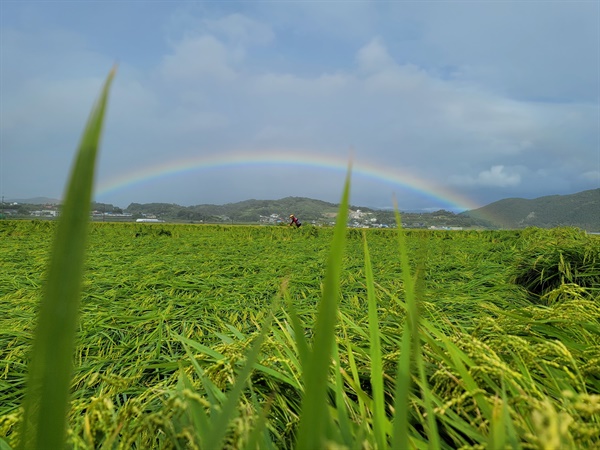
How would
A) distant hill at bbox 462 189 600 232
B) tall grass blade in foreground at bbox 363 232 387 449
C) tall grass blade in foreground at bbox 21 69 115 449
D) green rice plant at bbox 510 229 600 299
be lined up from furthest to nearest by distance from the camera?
distant hill at bbox 462 189 600 232, green rice plant at bbox 510 229 600 299, tall grass blade in foreground at bbox 363 232 387 449, tall grass blade in foreground at bbox 21 69 115 449

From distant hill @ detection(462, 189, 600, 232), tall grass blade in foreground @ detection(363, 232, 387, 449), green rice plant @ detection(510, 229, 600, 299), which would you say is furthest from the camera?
distant hill @ detection(462, 189, 600, 232)

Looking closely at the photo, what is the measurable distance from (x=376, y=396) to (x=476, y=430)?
0.86ft

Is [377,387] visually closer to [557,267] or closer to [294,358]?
[294,358]

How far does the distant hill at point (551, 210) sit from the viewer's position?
64.3 meters

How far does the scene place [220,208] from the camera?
95.5 metres

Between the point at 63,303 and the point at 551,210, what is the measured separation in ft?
269

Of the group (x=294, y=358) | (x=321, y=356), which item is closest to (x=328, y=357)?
(x=321, y=356)

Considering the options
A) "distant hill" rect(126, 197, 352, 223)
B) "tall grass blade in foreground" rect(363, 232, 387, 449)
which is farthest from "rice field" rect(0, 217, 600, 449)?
"distant hill" rect(126, 197, 352, 223)

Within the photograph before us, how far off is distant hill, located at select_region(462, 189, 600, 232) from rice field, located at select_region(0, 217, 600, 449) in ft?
Answer: 211

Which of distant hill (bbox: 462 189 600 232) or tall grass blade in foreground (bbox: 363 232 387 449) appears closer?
tall grass blade in foreground (bbox: 363 232 387 449)

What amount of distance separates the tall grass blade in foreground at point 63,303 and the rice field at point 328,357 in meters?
0.02

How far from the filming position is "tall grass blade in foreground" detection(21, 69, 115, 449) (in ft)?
0.92

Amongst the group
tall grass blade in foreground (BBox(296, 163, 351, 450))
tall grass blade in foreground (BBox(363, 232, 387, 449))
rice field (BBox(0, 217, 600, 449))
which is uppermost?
tall grass blade in foreground (BBox(296, 163, 351, 450))

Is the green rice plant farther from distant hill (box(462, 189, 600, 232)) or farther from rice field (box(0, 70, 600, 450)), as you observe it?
distant hill (box(462, 189, 600, 232))
